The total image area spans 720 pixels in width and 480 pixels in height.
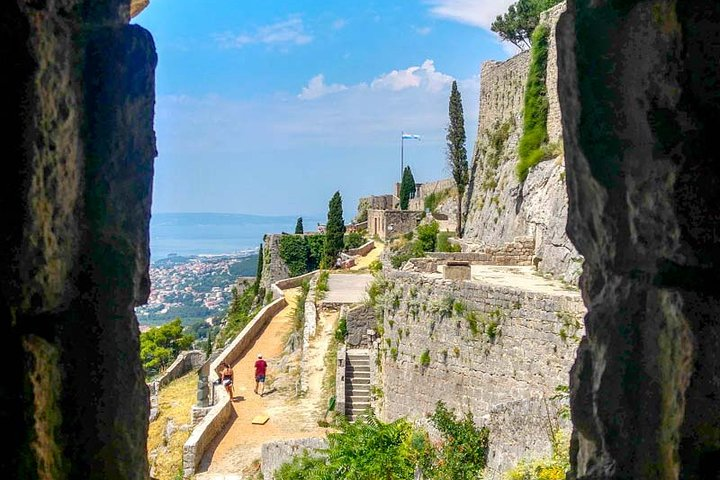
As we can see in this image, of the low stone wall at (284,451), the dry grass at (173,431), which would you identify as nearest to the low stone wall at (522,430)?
the low stone wall at (284,451)

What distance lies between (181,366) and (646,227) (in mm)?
35987

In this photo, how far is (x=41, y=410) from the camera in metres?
2.51

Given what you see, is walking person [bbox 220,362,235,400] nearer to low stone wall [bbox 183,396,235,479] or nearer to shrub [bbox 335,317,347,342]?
low stone wall [bbox 183,396,235,479]

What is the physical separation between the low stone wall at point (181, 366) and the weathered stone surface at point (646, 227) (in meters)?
29.9

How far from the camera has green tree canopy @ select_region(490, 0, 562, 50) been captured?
52.6 meters

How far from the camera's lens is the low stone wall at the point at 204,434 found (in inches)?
636

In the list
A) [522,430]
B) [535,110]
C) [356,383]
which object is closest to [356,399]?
[356,383]

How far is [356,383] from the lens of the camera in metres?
21.7

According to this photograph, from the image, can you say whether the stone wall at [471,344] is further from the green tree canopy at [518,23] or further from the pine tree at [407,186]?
the pine tree at [407,186]

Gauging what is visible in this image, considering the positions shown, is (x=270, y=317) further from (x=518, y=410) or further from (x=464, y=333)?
(x=518, y=410)

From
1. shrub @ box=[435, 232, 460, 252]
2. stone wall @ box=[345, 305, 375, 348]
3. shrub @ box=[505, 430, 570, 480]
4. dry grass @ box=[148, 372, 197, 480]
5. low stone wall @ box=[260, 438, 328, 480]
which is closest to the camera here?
shrub @ box=[505, 430, 570, 480]

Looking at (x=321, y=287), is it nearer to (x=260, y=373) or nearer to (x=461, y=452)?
(x=260, y=373)

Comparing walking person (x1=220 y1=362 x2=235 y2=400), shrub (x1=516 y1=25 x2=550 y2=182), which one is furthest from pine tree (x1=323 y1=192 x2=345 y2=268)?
walking person (x1=220 y1=362 x2=235 y2=400)

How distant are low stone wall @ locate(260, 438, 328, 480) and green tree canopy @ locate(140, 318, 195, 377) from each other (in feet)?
106
